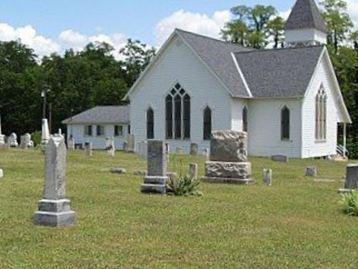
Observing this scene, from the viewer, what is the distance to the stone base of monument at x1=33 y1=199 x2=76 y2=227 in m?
11.7

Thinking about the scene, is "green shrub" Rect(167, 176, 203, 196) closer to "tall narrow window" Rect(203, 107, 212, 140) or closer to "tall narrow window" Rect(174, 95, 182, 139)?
"tall narrow window" Rect(203, 107, 212, 140)

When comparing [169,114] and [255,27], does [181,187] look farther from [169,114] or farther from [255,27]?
[255,27]

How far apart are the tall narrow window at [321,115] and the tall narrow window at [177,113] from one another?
358 inches

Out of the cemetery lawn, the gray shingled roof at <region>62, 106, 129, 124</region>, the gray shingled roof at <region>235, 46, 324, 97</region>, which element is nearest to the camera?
the cemetery lawn

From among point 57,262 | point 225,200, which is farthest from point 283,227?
point 57,262

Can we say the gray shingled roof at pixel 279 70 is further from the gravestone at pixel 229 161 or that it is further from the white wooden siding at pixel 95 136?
the gravestone at pixel 229 161

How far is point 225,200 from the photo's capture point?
16.6m

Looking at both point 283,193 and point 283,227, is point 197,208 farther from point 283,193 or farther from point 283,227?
point 283,193

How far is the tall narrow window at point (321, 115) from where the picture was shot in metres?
45.7

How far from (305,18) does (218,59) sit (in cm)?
1237

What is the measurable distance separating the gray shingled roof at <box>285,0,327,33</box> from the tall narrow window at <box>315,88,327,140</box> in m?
8.92

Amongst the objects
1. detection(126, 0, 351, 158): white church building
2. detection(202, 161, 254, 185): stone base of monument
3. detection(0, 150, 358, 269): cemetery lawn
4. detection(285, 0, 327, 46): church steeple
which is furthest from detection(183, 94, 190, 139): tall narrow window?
detection(0, 150, 358, 269): cemetery lawn

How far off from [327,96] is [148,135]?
13309 mm

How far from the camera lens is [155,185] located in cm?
1731
